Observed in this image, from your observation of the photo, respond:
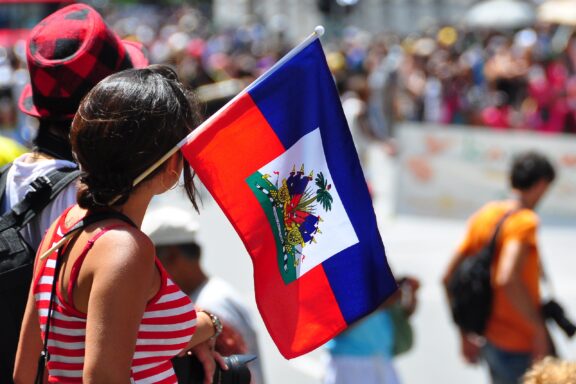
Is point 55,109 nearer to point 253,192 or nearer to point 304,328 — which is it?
point 253,192

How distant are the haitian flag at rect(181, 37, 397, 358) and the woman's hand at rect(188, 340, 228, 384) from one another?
17 cm

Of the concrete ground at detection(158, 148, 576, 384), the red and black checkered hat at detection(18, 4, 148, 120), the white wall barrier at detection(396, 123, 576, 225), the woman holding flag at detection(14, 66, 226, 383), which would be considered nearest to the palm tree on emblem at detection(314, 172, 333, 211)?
the woman holding flag at detection(14, 66, 226, 383)

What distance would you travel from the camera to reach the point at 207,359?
2664 millimetres

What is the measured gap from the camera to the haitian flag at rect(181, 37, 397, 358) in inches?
102

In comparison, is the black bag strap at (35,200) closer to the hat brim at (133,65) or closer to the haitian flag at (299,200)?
the hat brim at (133,65)

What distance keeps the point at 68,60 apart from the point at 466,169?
1146 cm

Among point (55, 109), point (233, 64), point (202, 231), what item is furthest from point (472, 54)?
point (55, 109)

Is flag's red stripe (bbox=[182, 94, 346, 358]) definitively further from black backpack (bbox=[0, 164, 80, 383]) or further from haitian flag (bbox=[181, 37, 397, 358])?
black backpack (bbox=[0, 164, 80, 383])

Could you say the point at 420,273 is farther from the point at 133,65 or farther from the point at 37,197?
the point at 37,197

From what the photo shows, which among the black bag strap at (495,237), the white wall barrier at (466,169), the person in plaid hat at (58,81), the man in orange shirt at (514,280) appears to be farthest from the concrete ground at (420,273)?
the person in plaid hat at (58,81)

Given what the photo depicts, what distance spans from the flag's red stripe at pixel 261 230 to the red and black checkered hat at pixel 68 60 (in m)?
0.47

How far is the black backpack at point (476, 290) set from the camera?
20.2 ft

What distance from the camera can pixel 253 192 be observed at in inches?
102

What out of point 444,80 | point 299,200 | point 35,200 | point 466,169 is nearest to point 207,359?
point 299,200
